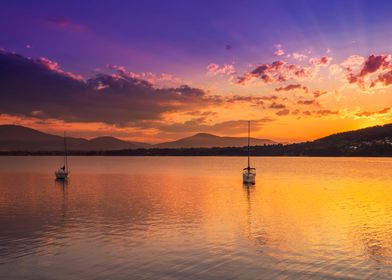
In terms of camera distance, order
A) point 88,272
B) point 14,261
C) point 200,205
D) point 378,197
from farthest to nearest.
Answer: point 378,197, point 200,205, point 14,261, point 88,272

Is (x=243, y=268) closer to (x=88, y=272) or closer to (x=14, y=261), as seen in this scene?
(x=88, y=272)

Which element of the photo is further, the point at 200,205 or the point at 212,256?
the point at 200,205

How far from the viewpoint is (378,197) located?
5962 cm

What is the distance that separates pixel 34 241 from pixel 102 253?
6.53 meters

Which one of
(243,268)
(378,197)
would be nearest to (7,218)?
(243,268)

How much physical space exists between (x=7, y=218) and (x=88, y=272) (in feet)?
72.2

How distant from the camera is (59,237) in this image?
30.0 meters

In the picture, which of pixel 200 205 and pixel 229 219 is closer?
pixel 229 219

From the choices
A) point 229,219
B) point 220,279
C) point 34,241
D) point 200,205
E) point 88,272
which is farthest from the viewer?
point 200,205

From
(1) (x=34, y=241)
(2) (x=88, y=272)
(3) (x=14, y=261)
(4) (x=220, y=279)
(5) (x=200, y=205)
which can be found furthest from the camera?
(5) (x=200, y=205)

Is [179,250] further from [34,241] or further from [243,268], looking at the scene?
[34,241]

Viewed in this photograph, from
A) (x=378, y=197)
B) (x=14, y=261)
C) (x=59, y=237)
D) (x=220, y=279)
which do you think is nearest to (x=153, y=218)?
(x=59, y=237)

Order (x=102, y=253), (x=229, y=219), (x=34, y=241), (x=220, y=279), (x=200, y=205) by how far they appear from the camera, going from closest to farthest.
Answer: (x=220, y=279) → (x=102, y=253) → (x=34, y=241) → (x=229, y=219) → (x=200, y=205)

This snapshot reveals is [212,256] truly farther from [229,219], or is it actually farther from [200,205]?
[200,205]
